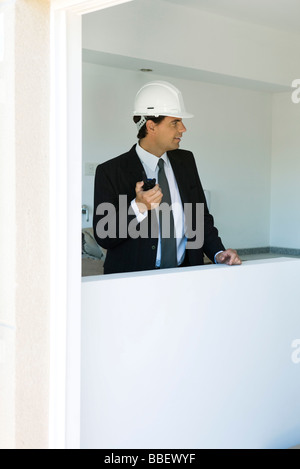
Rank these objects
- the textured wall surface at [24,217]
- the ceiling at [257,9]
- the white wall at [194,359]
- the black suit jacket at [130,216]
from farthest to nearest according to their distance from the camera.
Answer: the ceiling at [257,9], the black suit jacket at [130,216], the white wall at [194,359], the textured wall surface at [24,217]

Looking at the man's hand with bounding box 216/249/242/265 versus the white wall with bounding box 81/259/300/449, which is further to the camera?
the man's hand with bounding box 216/249/242/265

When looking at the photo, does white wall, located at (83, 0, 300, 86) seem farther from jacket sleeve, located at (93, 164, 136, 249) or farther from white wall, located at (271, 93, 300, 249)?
jacket sleeve, located at (93, 164, 136, 249)

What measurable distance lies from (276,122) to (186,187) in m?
3.33

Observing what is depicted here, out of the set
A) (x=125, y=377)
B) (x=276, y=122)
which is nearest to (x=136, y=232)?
(x=125, y=377)

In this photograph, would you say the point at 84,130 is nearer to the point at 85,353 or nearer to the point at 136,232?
the point at 136,232

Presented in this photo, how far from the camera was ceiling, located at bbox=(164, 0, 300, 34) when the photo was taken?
4.18 m

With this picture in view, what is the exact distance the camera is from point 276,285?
2.53m

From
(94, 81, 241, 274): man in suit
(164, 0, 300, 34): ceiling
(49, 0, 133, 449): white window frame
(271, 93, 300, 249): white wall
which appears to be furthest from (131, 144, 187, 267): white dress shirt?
(271, 93, 300, 249): white wall

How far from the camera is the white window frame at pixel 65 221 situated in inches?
71.4

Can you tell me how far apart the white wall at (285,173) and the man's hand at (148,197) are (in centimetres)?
366

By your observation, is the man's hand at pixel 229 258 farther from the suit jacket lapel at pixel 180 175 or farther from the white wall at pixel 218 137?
the white wall at pixel 218 137

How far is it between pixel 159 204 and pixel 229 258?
365mm

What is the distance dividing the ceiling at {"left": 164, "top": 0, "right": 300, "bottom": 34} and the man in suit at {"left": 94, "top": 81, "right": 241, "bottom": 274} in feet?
5.29

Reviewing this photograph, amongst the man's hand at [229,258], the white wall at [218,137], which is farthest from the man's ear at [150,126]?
the white wall at [218,137]
